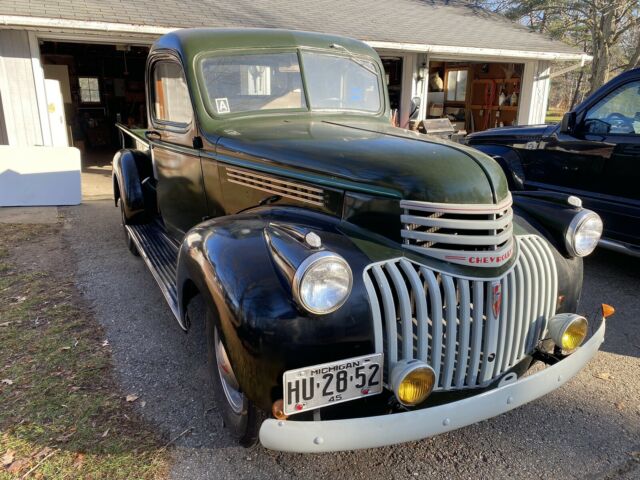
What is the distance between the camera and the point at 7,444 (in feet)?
7.80

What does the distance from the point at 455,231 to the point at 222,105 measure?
1874mm

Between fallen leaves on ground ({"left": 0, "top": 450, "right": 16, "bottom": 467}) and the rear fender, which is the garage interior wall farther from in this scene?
fallen leaves on ground ({"left": 0, "top": 450, "right": 16, "bottom": 467})

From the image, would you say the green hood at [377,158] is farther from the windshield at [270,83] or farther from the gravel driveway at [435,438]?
the gravel driveway at [435,438]

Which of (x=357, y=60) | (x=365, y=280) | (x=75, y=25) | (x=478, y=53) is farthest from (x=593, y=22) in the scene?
(x=365, y=280)

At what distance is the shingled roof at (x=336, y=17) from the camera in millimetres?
8062

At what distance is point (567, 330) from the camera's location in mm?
2297

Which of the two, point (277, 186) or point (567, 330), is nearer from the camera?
point (567, 330)

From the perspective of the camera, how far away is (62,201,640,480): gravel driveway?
2.29 m

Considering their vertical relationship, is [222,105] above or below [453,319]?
above

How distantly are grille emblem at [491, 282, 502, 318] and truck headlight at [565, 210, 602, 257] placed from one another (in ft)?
2.33

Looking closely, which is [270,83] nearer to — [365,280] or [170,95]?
[170,95]

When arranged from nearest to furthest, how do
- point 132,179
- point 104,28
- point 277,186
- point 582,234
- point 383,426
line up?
point 383,426
point 582,234
point 277,186
point 132,179
point 104,28

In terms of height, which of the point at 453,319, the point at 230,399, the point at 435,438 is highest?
the point at 453,319

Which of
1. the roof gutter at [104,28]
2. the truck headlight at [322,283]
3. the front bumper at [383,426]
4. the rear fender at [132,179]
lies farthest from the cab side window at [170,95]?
the roof gutter at [104,28]
